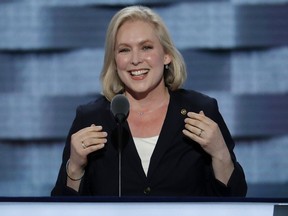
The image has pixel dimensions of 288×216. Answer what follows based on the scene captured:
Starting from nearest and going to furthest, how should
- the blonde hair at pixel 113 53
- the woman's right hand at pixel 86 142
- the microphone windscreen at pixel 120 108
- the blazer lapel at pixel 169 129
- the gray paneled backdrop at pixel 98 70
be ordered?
the microphone windscreen at pixel 120 108
the woman's right hand at pixel 86 142
the blazer lapel at pixel 169 129
the blonde hair at pixel 113 53
the gray paneled backdrop at pixel 98 70

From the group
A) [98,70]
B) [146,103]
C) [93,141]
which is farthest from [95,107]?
[98,70]

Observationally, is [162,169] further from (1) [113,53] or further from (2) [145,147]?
(1) [113,53]

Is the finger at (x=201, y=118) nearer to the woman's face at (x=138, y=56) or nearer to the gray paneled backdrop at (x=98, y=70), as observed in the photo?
the woman's face at (x=138, y=56)

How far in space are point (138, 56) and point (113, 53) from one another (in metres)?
0.10

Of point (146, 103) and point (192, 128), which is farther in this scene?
point (146, 103)

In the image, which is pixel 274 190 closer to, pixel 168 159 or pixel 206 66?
pixel 206 66

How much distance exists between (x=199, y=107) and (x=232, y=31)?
0.99 m

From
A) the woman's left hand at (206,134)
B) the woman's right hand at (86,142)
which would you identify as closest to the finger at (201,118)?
the woman's left hand at (206,134)

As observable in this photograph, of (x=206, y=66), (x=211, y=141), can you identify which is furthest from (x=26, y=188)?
(x=211, y=141)

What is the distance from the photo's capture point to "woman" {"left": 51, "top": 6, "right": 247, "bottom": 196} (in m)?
1.89

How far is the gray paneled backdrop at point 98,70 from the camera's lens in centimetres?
298

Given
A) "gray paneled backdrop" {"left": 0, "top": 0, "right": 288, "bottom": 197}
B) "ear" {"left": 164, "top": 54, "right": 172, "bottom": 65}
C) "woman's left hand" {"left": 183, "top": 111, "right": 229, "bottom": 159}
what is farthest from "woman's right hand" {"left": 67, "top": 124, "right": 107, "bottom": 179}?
"gray paneled backdrop" {"left": 0, "top": 0, "right": 288, "bottom": 197}

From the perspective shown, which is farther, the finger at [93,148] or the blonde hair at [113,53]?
the blonde hair at [113,53]

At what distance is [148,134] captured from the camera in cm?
204
